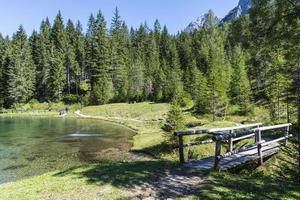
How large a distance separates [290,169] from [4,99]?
318 feet

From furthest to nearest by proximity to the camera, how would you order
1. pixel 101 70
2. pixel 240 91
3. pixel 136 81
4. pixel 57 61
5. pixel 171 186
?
1. pixel 57 61
2. pixel 101 70
3. pixel 136 81
4. pixel 240 91
5. pixel 171 186

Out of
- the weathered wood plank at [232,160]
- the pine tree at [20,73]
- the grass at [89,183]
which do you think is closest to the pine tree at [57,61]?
the pine tree at [20,73]

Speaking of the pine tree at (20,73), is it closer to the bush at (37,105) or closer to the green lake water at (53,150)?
the bush at (37,105)

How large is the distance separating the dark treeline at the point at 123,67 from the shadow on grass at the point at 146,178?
4298 centimetres

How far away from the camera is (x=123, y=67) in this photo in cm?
10300

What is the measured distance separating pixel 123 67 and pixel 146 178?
92562mm

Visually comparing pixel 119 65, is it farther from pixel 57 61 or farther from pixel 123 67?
pixel 57 61

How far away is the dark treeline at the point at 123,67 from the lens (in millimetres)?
65438

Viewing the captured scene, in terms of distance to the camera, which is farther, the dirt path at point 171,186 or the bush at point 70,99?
the bush at point 70,99

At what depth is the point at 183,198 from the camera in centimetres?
981

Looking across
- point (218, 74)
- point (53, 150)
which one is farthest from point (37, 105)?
point (53, 150)

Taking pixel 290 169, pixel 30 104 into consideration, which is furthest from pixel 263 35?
pixel 30 104

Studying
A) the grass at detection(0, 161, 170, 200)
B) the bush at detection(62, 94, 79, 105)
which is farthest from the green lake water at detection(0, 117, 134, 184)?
the bush at detection(62, 94, 79, 105)

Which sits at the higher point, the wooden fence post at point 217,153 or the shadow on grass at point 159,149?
the wooden fence post at point 217,153
